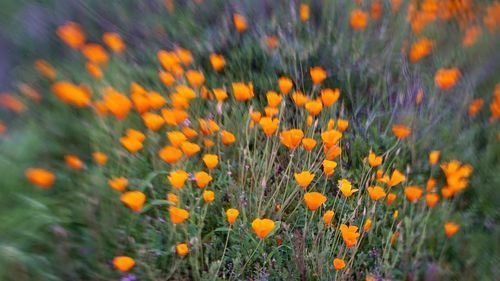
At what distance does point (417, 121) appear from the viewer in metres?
2.51

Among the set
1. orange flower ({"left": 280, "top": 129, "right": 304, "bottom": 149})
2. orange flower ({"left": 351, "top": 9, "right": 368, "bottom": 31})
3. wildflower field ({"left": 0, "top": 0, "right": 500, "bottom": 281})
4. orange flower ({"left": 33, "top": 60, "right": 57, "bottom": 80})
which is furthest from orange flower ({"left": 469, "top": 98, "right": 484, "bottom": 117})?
orange flower ({"left": 33, "top": 60, "right": 57, "bottom": 80})

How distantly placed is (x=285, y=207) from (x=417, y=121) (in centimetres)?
76

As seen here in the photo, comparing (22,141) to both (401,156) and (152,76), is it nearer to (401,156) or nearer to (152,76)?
(152,76)

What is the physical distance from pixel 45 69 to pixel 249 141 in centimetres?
96

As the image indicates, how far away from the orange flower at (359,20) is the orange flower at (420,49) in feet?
0.92

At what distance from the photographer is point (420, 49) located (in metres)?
2.64

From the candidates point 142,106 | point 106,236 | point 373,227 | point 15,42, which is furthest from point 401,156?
point 15,42

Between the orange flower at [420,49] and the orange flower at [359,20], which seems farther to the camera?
the orange flower at [359,20]

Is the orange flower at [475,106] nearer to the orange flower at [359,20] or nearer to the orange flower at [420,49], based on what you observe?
the orange flower at [420,49]

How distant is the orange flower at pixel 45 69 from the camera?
2.36 metres

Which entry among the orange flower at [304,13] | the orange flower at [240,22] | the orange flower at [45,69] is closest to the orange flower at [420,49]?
the orange flower at [304,13]

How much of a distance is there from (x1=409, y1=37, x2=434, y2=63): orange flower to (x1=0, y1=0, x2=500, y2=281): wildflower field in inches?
0.6

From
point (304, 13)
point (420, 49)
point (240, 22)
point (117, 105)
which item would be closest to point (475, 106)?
point (420, 49)

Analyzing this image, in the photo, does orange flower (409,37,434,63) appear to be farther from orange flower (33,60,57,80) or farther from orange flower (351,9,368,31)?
orange flower (33,60,57,80)
